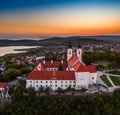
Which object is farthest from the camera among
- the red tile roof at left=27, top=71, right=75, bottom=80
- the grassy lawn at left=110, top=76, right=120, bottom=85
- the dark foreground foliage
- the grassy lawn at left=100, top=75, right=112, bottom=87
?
the grassy lawn at left=110, top=76, right=120, bottom=85

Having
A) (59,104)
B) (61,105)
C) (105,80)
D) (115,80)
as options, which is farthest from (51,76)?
(115,80)

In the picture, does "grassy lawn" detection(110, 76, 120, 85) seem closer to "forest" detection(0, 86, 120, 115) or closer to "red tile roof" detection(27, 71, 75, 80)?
"forest" detection(0, 86, 120, 115)

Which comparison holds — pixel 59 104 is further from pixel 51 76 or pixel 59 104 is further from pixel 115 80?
pixel 115 80

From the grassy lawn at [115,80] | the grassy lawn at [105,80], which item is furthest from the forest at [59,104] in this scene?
the grassy lawn at [115,80]

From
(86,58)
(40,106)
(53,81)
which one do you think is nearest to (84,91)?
(53,81)

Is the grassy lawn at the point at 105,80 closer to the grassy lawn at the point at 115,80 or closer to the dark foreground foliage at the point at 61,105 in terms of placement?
the grassy lawn at the point at 115,80

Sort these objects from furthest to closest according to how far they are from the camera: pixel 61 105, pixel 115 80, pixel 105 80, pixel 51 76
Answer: pixel 115 80, pixel 105 80, pixel 51 76, pixel 61 105

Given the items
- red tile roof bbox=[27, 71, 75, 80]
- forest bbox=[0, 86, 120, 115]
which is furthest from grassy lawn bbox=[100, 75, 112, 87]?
red tile roof bbox=[27, 71, 75, 80]

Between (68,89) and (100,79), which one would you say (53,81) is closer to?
(68,89)
